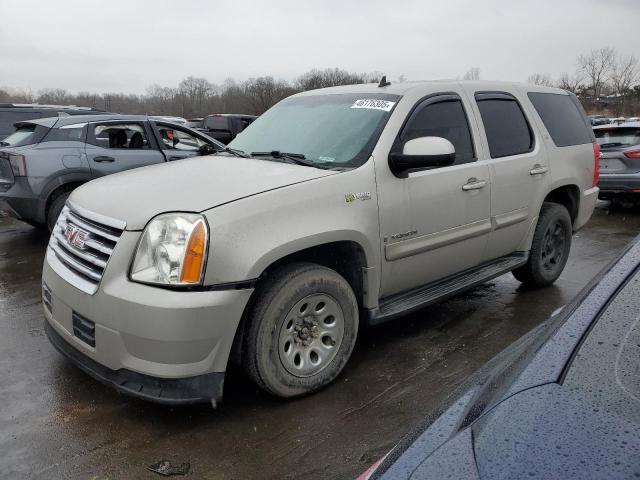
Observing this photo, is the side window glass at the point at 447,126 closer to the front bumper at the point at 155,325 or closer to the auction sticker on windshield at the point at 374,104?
the auction sticker on windshield at the point at 374,104

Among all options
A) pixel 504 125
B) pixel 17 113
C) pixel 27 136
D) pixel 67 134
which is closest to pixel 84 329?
pixel 504 125

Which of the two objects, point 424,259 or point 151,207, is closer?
point 151,207

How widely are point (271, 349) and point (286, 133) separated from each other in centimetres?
173

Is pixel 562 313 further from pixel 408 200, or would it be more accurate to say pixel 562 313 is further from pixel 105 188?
pixel 105 188

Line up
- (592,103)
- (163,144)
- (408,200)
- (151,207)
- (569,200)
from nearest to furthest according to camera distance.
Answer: (151,207), (408,200), (569,200), (163,144), (592,103)

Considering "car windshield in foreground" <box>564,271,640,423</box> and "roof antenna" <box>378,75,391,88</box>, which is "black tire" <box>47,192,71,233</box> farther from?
"car windshield in foreground" <box>564,271,640,423</box>

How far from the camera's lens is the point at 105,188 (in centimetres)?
316

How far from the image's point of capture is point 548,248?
4891mm

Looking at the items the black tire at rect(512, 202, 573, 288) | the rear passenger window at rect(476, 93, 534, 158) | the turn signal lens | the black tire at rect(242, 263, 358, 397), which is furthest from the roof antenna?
the turn signal lens

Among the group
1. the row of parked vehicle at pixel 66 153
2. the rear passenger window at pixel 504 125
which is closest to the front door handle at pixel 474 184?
the rear passenger window at pixel 504 125

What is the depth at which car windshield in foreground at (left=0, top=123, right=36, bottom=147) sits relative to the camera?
21.9 feet

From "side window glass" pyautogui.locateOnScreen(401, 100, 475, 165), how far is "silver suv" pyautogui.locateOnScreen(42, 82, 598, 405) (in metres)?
0.01

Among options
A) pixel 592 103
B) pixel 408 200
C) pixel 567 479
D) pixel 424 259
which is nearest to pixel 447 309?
pixel 424 259

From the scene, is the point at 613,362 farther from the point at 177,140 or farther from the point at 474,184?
the point at 177,140
